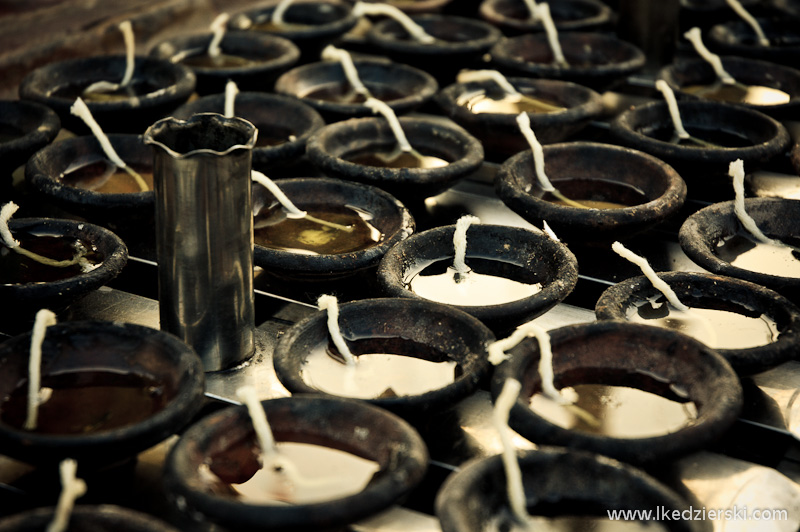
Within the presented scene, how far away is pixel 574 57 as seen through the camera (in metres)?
3.40

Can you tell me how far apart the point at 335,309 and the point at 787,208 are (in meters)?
1.17

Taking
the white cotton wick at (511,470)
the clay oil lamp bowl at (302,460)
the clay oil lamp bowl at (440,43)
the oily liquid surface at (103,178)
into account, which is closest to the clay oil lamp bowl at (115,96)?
the oily liquid surface at (103,178)

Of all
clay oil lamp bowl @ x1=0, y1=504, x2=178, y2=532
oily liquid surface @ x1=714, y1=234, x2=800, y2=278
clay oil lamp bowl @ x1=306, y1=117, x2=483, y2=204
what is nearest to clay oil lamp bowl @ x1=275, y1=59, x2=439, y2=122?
clay oil lamp bowl @ x1=306, y1=117, x2=483, y2=204

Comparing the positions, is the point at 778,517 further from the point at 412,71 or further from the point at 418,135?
the point at 412,71

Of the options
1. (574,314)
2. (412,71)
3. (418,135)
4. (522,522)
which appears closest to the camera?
(522,522)

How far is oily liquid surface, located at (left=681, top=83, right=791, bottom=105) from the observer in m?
2.97

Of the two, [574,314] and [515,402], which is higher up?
[515,402]

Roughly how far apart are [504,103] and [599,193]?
661 millimetres

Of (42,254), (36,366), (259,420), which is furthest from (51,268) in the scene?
(259,420)

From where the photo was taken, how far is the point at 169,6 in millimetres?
3748

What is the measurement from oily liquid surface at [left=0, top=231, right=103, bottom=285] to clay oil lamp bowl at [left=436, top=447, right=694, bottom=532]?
1.04 metres

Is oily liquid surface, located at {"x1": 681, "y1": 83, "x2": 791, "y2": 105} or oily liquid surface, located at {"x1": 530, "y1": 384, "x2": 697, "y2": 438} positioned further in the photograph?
oily liquid surface, located at {"x1": 681, "y1": 83, "x2": 791, "y2": 105}

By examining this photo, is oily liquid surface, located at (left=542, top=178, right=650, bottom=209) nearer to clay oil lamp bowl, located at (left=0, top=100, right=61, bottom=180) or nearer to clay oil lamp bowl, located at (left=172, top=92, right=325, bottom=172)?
clay oil lamp bowl, located at (left=172, top=92, right=325, bottom=172)

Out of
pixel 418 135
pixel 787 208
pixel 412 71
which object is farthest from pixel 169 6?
pixel 787 208
